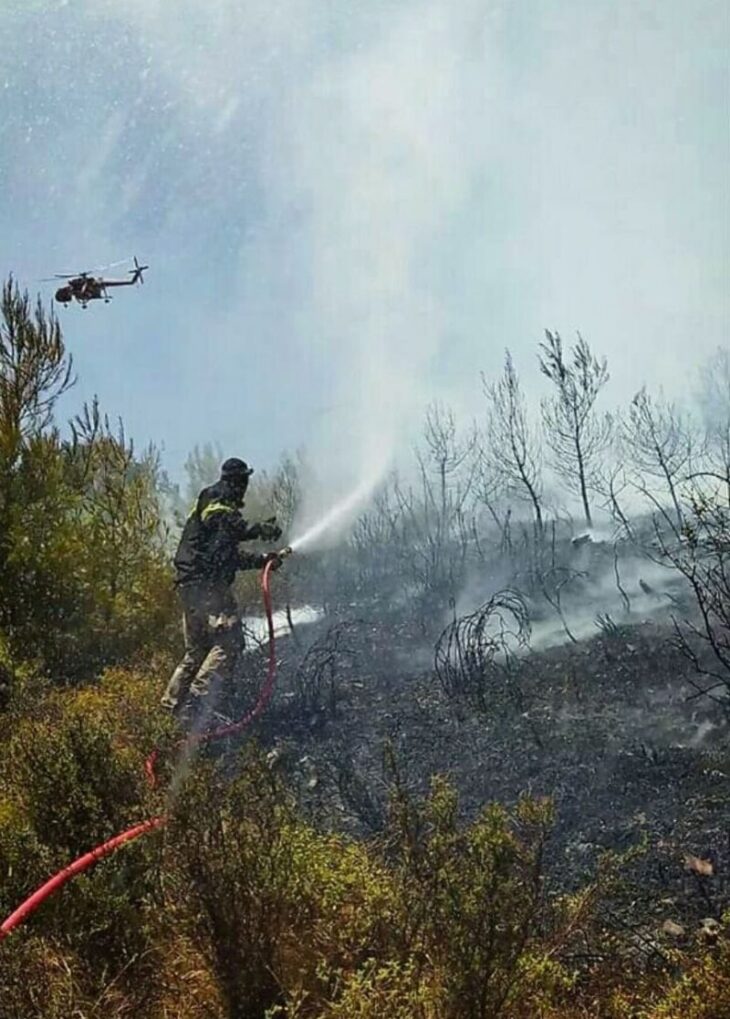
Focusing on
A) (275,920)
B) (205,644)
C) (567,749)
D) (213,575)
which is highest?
(213,575)

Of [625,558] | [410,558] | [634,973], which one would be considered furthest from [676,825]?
[410,558]

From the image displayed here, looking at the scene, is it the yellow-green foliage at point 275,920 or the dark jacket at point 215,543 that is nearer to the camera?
the yellow-green foliage at point 275,920

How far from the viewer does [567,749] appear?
5348mm

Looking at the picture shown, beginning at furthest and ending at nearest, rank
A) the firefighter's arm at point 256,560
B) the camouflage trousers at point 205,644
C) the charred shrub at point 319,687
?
1. the charred shrub at point 319,687
2. the firefighter's arm at point 256,560
3. the camouflage trousers at point 205,644

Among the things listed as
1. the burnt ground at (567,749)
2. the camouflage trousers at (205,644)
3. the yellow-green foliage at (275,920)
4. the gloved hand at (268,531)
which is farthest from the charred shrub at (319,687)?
the yellow-green foliage at (275,920)

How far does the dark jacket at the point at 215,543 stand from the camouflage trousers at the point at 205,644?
0.13m

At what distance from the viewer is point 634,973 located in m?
3.13

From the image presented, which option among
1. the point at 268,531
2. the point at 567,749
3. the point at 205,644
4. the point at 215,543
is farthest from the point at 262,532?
the point at 567,749

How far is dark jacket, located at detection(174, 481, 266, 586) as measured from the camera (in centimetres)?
698

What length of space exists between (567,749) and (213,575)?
11.0ft

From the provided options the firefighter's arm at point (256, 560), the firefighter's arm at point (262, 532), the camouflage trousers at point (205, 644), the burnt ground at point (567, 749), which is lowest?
the burnt ground at point (567, 749)

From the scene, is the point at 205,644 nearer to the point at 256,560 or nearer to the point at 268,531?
the point at 256,560

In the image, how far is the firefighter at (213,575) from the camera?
22.8 feet

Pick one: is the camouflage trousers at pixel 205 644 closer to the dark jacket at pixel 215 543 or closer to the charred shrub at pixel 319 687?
the dark jacket at pixel 215 543
